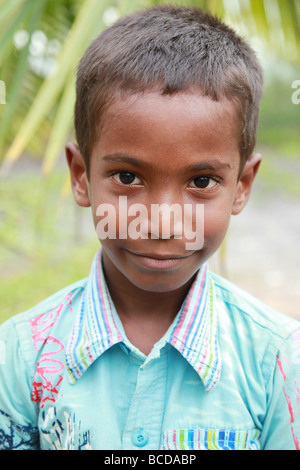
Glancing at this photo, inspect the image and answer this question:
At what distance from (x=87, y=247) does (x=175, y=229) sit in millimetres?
2985

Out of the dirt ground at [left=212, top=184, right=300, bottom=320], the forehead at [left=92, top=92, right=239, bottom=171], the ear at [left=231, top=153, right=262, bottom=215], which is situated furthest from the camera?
the dirt ground at [left=212, top=184, right=300, bottom=320]

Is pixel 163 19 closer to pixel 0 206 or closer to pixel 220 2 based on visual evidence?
pixel 220 2

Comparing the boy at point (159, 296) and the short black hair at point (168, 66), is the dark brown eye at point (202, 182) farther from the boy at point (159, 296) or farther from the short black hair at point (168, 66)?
the short black hair at point (168, 66)

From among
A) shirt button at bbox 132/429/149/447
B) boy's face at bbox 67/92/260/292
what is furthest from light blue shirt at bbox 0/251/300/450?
boy's face at bbox 67/92/260/292

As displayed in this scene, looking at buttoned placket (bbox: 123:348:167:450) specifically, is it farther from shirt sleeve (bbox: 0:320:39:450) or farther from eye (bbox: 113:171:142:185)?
eye (bbox: 113:171:142:185)

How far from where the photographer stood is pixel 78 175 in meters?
1.22

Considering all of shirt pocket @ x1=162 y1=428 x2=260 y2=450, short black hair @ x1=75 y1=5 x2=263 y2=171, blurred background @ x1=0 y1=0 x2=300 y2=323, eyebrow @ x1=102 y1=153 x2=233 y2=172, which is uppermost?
blurred background @ x1=0 y1=0 x2=300 y2=323

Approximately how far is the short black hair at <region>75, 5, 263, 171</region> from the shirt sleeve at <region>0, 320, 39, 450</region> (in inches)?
15.8

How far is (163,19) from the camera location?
1139 mm

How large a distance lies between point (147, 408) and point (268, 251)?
123 inches

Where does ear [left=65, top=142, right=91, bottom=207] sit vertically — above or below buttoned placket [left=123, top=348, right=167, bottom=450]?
above

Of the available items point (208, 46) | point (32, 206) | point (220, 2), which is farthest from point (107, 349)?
point (32, 206)

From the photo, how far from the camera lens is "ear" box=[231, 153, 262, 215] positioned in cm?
118

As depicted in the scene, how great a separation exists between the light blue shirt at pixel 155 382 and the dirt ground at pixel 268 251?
1.63 meters
